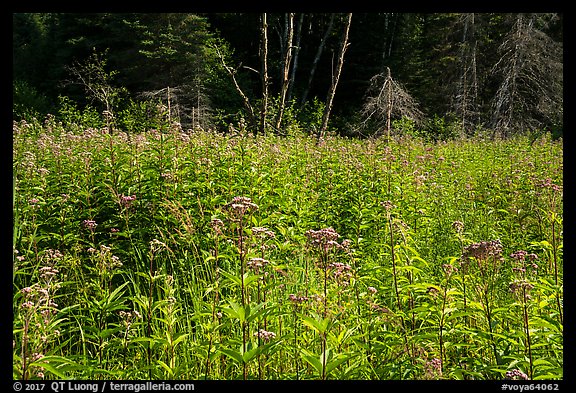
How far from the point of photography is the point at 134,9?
243 centimetres

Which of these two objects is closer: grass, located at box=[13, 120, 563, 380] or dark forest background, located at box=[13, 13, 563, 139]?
grass, located at box=[13, 120, 563, 380]

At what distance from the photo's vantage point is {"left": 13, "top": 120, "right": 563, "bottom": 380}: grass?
7.76ft

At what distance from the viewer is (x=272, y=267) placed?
3156mm

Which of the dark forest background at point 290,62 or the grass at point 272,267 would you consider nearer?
the grass at point 272,267

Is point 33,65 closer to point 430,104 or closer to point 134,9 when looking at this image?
point 430,104

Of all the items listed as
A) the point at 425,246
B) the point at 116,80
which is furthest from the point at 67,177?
the point at 116,80

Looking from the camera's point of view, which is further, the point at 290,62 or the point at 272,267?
the point at 290,62

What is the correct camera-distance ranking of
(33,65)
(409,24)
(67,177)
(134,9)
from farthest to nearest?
(33,65), (409,24), (67,177), (134,9)

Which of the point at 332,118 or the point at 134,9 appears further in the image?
the point at 332,118

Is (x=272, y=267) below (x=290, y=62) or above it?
below

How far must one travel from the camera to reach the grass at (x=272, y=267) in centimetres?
237
